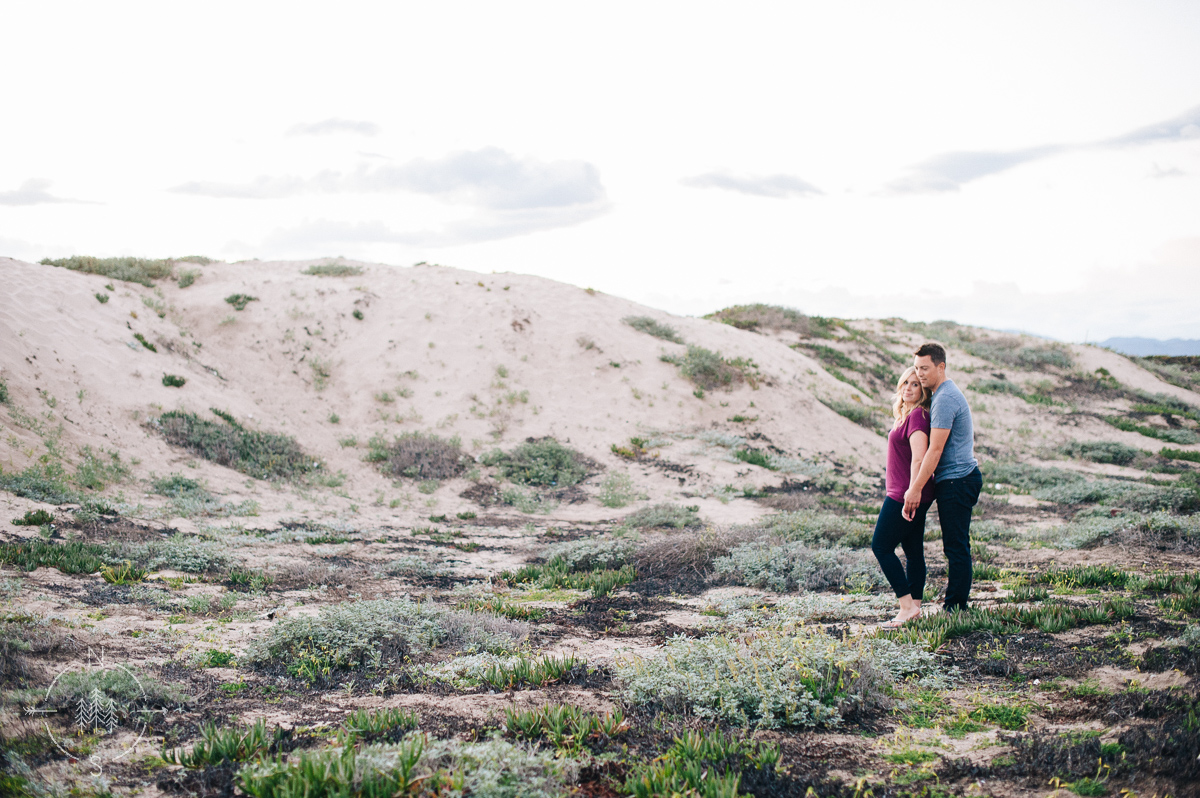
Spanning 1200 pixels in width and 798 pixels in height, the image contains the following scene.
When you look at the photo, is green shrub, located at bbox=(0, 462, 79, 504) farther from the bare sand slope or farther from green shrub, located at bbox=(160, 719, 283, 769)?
green shrub, located at bbox=(160, 719, 283, 769)

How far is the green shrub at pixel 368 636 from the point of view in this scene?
15.3 ft

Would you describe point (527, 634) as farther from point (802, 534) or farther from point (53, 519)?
point (53, 519)

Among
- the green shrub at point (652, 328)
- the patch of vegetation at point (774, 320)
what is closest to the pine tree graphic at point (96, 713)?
the green shrub at point (652, 328)

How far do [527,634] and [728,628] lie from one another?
67.9 inches

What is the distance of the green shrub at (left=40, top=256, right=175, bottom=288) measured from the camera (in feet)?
58.3

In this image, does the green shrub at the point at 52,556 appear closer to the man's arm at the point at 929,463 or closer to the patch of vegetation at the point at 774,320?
the man's arm at the point at 929,463

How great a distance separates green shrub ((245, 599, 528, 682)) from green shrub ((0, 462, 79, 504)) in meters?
6.30

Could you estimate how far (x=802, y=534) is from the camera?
28.6 feet

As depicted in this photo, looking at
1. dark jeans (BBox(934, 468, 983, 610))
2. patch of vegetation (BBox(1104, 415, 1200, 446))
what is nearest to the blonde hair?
dark jeans (BBox(934, 468, 983, 610))

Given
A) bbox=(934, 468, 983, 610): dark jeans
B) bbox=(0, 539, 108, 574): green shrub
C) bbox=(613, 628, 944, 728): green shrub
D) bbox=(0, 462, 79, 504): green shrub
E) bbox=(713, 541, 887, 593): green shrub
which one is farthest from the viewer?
bbox=(0, 462, 79, 504): green shrub

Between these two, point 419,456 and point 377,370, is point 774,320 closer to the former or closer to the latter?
point 377,370

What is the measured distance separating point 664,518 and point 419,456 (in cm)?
659

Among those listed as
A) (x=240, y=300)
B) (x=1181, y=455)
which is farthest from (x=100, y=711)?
(x=1181, y=455)

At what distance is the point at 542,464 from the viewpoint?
14883 mm
